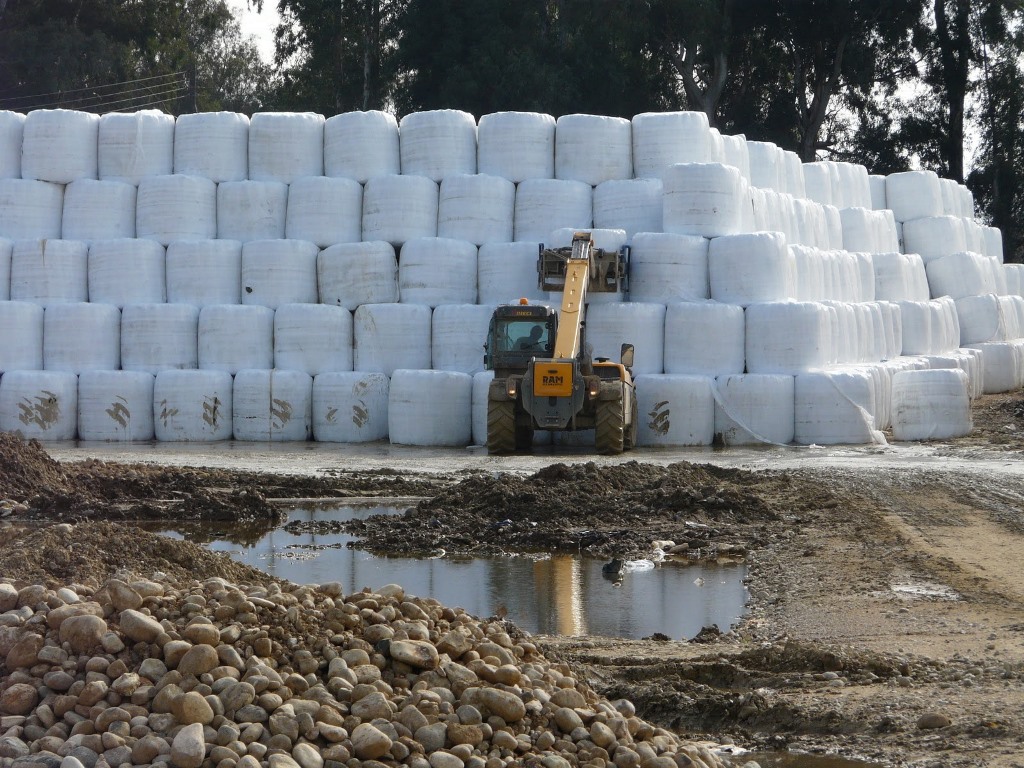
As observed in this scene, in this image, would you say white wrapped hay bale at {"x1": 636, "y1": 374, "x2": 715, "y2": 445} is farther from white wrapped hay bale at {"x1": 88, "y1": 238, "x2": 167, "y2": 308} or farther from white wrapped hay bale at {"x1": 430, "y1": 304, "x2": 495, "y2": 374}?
white wrapped hay bale at {"x1": 88, "y1": 238, "x2": 167, "y2": 308}

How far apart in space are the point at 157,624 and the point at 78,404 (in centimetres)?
1661

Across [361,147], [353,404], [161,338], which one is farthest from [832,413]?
[161,338]

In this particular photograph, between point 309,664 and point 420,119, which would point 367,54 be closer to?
point 420,119

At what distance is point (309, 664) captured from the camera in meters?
4.89

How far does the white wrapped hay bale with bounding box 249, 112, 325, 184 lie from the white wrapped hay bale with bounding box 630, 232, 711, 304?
5.77 m

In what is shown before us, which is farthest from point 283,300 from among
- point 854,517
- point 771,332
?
point 854,517

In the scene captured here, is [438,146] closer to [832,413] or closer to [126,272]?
[126,272]

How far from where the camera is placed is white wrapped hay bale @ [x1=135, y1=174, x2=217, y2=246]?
21781 mm

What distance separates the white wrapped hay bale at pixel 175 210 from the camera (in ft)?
71.5

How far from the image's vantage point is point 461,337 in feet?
66.4

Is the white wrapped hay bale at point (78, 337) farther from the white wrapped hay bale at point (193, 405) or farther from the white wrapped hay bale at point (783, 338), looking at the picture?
the white wrapped hay bale at point (783, 338)

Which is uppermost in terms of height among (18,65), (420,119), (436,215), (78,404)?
(18,65)

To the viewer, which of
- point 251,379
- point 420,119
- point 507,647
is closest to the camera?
point 507,647

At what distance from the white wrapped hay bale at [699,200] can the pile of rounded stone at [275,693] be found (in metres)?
15.6
